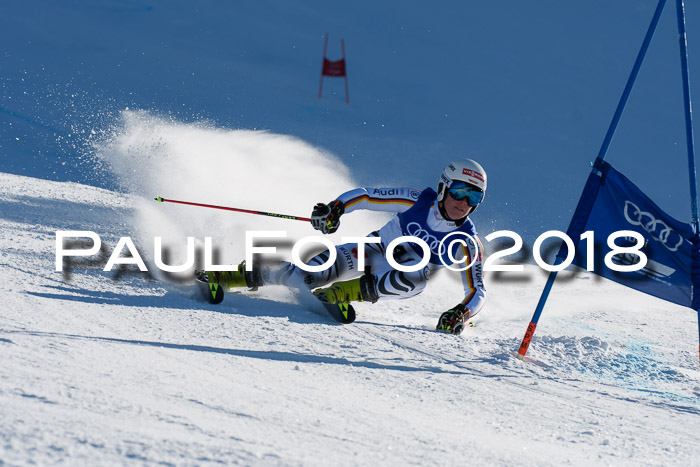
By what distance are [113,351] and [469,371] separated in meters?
1.96

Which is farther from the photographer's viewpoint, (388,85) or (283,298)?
(388,85)

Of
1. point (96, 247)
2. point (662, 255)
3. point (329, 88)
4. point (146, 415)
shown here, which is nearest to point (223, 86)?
point (329, 88)

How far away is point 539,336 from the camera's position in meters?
5.32

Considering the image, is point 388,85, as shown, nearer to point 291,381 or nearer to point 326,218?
point 326,218

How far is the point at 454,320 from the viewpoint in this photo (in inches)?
188

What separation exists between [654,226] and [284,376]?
2.73 meters

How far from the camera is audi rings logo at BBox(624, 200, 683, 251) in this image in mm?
4637

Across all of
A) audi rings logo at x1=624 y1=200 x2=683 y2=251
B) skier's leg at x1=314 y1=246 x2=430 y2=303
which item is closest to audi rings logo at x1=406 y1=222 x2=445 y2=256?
skier's leg at x1=314 y1=246 x2=430 y2=303

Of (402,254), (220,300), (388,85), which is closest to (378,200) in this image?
(402,254)

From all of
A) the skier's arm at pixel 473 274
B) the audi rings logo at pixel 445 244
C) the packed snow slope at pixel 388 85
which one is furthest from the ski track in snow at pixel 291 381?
the packed snow slope at pixel 388 85

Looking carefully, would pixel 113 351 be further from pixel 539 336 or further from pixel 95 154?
pixel 95 154

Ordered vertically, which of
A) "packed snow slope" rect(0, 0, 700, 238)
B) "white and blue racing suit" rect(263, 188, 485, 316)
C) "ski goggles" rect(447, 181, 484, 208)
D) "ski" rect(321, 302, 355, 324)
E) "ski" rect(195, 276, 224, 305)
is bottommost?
"ski" rect(321, 302, 355, 324)

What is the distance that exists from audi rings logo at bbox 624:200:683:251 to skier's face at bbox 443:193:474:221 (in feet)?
3.32

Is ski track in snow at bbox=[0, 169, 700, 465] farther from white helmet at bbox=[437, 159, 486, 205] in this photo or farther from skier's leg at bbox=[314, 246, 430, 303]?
white helmet at bbox=[437, 159, 486, 205]
